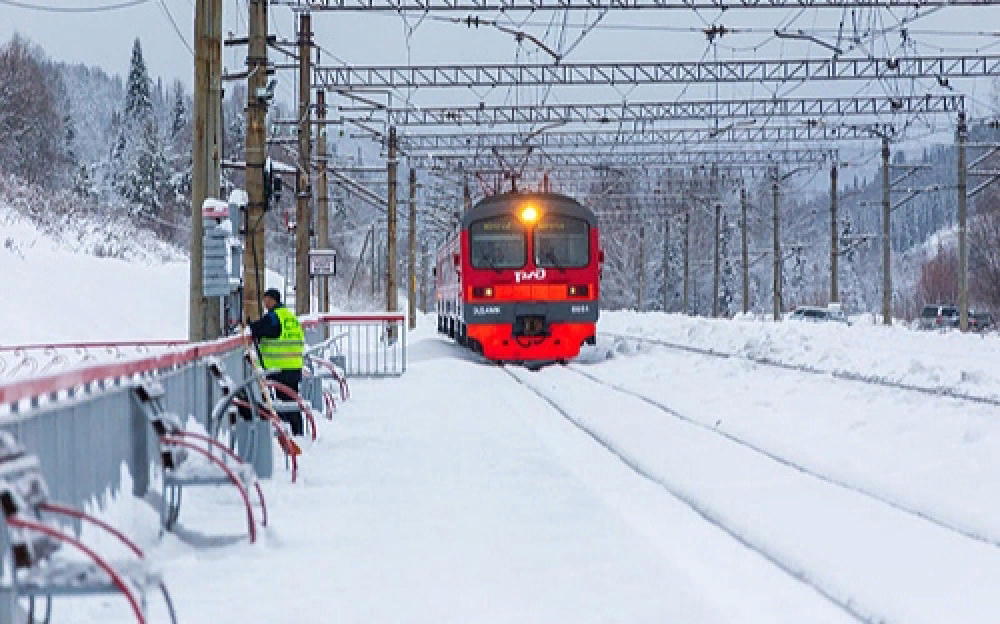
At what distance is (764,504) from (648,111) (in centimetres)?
3435

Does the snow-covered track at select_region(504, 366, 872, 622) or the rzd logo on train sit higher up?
the rzd logo on train

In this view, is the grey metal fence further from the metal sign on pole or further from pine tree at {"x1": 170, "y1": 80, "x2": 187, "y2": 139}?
pine tree at {"x1": 170, "y1": 80, "x2": 187, "y2": 139}

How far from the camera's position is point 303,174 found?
26.7 metres

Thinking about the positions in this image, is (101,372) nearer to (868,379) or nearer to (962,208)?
(868,379)

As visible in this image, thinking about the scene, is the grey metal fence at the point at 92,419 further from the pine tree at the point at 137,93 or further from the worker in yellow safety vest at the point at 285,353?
the pine tree at the point at 137,93

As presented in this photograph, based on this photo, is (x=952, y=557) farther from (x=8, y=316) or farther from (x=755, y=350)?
(x=8, y=316)

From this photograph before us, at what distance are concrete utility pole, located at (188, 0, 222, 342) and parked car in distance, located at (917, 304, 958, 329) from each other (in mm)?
44038

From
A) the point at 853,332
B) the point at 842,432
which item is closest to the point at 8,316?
the point at 853,332

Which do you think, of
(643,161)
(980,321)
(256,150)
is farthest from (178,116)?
(256,150)

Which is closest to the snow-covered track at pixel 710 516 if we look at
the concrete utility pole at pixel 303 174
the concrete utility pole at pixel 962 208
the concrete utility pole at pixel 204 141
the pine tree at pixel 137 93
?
the concrete utility pole at pixel 204 141

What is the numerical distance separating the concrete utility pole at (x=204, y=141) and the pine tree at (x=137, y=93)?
10423 centimetres

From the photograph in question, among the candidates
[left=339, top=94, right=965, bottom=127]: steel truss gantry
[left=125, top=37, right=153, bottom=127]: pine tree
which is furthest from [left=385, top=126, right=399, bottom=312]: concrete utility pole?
[left=125, top=37, right=153, bottom=127]: pine tree

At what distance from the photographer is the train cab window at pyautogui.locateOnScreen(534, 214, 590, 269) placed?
1097 inches

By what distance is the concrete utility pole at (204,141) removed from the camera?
16.0 metres
